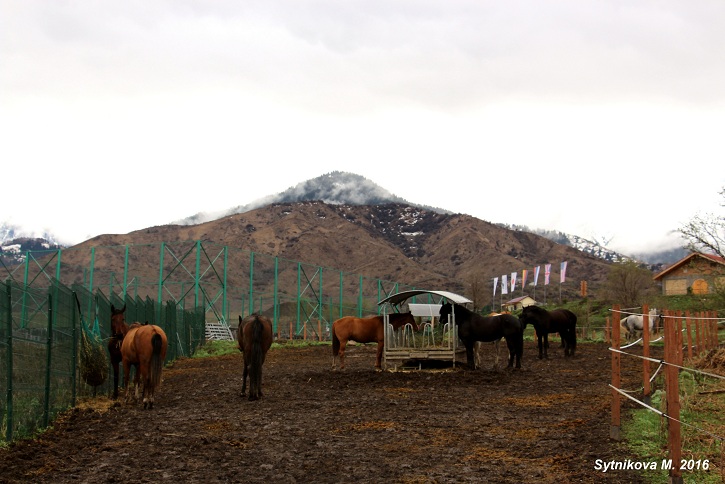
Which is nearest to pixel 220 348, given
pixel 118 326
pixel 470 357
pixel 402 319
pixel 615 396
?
pixel 402 319

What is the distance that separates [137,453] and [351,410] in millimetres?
4463

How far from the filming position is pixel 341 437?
9.77m

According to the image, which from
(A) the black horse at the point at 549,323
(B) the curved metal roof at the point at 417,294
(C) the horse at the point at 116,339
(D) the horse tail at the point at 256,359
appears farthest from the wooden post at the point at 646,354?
(A) the black horse at the point at 549,323

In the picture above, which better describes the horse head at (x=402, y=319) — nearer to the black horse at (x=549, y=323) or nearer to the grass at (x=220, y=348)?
the black horse at (x=549, y=323)

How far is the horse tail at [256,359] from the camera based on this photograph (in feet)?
45.0

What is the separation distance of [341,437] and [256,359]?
14.4 ft

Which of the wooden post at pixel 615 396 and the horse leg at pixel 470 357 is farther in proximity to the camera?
the horse leg at pixel 470 357

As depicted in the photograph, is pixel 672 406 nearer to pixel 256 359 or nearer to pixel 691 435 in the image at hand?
pixel 691 435

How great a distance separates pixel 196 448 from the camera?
29.5 feet

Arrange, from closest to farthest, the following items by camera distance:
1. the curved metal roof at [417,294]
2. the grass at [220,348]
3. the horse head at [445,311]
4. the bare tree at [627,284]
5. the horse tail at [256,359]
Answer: the horse tail at [256,359]
the horse head at [445,311]
the curved metal roof at [417,294]
the grass at [220,348]
the bare tree at [627,284]

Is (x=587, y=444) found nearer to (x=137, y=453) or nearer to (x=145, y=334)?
(x=137, y=453)

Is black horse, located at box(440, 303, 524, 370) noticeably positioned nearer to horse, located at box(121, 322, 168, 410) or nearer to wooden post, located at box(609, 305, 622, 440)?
horse, located at box(121, 322, 168, 410)

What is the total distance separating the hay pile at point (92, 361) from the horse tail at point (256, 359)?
9.00 feet

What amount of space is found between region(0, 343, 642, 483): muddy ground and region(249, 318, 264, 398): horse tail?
0.33m
